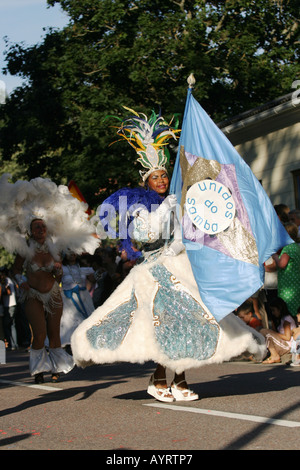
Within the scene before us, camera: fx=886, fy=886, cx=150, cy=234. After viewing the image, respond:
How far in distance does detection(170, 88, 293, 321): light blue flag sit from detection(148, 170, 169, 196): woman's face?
81 millimetres

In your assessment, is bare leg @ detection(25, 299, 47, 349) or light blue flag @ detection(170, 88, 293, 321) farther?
bare leg @ detection(25, 299, 47, 349)

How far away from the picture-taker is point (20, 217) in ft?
33.2

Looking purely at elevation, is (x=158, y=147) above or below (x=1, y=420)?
above

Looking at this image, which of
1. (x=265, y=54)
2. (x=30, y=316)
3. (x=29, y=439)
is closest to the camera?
(x=29, y=439)

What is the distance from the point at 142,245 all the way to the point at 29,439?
2490 mm

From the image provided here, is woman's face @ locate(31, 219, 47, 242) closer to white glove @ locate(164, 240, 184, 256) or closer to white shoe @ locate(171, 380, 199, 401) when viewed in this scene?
white glove @ locate(164, 240, 184, 256)

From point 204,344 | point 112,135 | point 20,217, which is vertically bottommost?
point 204,344

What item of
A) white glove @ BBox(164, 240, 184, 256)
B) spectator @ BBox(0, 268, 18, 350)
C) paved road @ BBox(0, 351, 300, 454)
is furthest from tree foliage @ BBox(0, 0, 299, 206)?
white glove @ BBox(164, 240, 184, 256)

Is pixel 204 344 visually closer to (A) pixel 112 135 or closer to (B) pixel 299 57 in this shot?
(A) pixel 112 135

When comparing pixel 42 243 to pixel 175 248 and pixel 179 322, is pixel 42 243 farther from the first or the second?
pixel 179 322

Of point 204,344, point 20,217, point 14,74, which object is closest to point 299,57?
point 14,74

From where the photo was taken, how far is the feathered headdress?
26.7ft

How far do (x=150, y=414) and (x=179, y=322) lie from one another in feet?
2.82

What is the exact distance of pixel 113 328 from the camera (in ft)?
24.7
